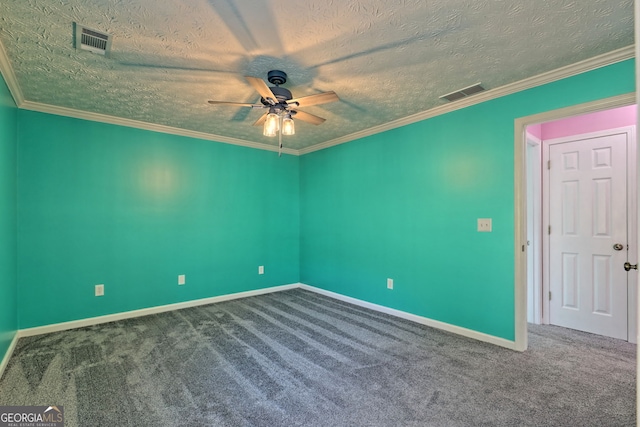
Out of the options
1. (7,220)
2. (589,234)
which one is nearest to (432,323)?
(589,234)

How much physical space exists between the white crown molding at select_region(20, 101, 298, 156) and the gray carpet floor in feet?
7.71

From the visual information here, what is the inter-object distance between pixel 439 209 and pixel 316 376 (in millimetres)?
2117

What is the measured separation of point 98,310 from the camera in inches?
136

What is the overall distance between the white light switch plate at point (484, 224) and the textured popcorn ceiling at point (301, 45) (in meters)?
1.26

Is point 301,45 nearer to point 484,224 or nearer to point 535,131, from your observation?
point 484,224

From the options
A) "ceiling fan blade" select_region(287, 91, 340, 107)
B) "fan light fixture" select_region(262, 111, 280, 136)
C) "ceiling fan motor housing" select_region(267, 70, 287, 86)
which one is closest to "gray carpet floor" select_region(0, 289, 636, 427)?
"fan light fixture" select_region(262, 111, 280, 136)

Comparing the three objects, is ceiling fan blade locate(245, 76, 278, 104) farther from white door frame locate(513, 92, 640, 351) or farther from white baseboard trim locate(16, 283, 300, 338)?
white baseboard trim locate(16, 283, 300, 338)

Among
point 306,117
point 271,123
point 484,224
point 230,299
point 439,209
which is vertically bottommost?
point 230,299

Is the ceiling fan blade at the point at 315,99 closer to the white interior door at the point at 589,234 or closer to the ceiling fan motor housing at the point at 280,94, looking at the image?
the ceiling fan motor housing at the point at 280,94

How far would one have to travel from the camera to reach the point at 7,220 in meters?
2.61

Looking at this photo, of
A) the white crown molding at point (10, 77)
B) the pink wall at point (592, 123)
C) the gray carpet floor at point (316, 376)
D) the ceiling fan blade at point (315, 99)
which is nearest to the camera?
the gray carpet floor at point (316, 376)

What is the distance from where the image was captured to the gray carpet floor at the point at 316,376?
6.04 feet

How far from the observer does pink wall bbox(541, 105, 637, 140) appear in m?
3.02

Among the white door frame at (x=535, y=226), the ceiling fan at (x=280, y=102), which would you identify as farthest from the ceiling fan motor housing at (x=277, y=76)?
the white door frame at (x=535, y=226)
